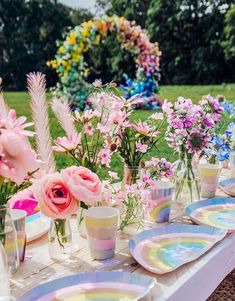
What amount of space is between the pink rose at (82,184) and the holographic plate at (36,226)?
12.3 inches

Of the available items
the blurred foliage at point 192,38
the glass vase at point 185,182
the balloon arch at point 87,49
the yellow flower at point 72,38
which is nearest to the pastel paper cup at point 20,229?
the glass vase at point 185,182

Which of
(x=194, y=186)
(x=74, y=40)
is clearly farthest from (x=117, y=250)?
(x=74, y=40)

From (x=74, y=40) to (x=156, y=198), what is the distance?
6.54 metres

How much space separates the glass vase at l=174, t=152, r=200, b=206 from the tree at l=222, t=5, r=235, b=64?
45.1 ft

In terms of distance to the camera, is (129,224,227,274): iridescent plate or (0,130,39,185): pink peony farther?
(129,224,227,274): iridescent plate

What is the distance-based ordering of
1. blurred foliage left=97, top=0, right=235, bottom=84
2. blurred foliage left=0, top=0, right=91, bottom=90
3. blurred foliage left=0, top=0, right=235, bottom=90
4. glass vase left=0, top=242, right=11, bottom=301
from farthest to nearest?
blurred foliage left=0, top=0, right=91, bottom=90
blurred foliage left=97, top=0, right=235, bottom=84
blurred foliage left=0, top=0, right=235, bottom=90
glass vase left=0, top=242, right=11, bottom=301

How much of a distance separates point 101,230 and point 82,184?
0.17m

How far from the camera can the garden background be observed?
14664mm

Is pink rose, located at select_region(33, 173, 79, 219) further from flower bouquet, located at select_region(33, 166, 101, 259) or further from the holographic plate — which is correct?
the holographic plate

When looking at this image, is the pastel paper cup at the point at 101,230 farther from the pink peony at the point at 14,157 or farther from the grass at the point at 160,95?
the grass at the point at 160,95

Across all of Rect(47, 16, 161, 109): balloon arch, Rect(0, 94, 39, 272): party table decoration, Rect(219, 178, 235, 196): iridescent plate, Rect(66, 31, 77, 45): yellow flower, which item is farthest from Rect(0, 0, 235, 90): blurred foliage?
Rect(0, 94, 39, 272): party table decoration

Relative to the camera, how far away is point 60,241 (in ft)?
3.51

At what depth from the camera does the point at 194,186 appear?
1.51m

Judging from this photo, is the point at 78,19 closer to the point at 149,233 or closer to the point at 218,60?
the point at 218,60
